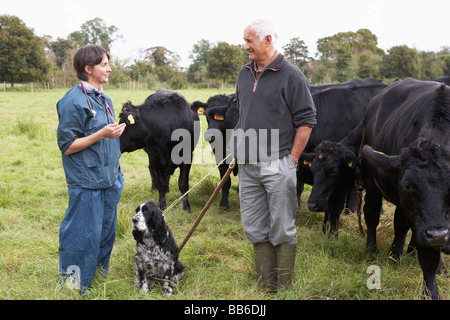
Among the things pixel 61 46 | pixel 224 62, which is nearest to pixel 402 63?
pixel 224 62

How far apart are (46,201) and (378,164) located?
5356 mm

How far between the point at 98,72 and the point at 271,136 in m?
1.50

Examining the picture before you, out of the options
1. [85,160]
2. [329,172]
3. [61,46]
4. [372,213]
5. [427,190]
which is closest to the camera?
[427,190]

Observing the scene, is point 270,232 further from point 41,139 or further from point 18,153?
point 41,139

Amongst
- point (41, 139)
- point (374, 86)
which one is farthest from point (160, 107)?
point (41, 139)

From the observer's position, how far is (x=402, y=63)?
3994 cm

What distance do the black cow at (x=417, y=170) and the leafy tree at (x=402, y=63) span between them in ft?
130

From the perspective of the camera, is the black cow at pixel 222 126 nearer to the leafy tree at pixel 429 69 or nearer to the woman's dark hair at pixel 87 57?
the woman's dark hair at pixel 87 57

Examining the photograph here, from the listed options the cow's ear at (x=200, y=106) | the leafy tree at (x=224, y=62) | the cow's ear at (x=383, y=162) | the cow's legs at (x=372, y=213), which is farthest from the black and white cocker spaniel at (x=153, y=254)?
the leafy tree at (x=224, y=62)

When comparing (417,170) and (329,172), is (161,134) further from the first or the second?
(417,170)

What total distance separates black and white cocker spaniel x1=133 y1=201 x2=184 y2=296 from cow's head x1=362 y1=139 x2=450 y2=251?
79.8 inches

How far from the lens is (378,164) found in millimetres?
3248

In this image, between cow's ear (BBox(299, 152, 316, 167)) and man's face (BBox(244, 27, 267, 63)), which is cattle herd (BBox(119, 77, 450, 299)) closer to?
cow's ear (BBox(299, 152, 316, 167))

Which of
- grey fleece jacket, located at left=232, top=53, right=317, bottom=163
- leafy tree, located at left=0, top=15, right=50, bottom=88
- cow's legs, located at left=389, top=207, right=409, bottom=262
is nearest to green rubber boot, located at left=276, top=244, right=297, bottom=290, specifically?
grey fleece jacket, located at left=232, top=53, right=317, bottom=163
